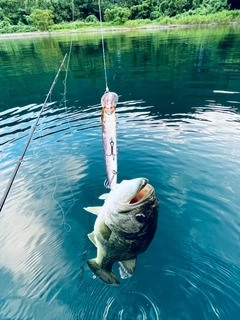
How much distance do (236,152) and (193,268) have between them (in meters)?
6.09

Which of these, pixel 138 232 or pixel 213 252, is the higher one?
pixel 138 232

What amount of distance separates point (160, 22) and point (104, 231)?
8952 centimetres

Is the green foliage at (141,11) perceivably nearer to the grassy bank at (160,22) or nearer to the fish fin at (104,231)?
the grassy bank at (160,22)

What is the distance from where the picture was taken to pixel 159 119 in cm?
1323

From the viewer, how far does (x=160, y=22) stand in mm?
77188

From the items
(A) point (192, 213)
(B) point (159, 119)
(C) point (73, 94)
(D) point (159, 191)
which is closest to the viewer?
(A) point (192, 213)

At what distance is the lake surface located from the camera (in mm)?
4930

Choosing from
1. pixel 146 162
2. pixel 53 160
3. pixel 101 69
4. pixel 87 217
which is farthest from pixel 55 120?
pixel 101 69

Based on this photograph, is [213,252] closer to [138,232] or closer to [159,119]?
[138,232]

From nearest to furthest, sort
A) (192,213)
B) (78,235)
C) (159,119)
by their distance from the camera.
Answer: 1. (78,235)
2. (192,213)
3. (159,119)

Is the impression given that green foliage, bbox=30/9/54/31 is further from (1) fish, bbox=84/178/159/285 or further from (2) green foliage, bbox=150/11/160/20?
(1) fish, bbox=84/178/159/285

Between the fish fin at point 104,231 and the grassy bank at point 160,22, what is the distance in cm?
7969

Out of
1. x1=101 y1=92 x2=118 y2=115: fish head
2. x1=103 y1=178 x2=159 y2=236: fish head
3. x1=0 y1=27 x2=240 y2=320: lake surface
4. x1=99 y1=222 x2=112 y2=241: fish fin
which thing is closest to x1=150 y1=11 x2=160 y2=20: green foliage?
x1=0 y1=27 x2=240 y2=320: lake surface

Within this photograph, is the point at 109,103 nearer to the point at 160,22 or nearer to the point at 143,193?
the point at 143,193
